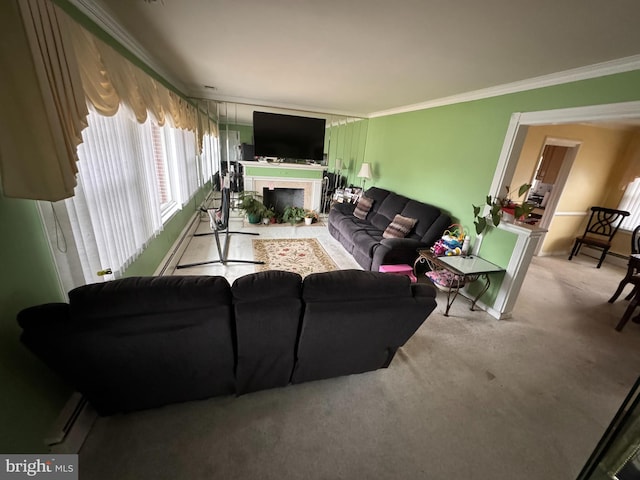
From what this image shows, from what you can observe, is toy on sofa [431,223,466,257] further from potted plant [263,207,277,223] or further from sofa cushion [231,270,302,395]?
potted plant [263,207,277,223]

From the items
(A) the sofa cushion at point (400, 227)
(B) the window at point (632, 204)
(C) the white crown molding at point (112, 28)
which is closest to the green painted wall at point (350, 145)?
(A) the sofa cushion at point (400, 227)

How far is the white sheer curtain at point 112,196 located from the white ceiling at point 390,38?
0.74m

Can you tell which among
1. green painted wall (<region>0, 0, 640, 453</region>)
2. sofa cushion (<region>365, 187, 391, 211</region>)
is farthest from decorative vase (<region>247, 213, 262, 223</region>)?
sofa cushion (<region>365, 187, 391, 211</region>)

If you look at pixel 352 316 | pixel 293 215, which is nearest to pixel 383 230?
pixel 293 215

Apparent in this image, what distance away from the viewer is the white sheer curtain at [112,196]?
1.50 metres

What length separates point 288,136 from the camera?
16.0ft

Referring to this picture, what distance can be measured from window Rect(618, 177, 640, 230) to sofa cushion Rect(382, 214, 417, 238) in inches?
159

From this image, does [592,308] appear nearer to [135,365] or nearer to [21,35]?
[135,365]

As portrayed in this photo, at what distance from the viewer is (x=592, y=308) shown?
9.89ft

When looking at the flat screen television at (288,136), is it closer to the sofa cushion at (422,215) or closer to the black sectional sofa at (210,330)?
the sofa cushion at (422,215)

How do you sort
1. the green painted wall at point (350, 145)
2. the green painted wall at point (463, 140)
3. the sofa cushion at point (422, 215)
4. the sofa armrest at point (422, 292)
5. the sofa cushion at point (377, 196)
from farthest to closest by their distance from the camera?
the green painted wall at point (350, 145), the sofa cushion at point (377, 196), the sofa cushion at point (422, 215), the green painted wall at point (463, 140), the sofa armrest at point (422, 292)

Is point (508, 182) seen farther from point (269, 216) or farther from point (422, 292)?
point (269, 216)

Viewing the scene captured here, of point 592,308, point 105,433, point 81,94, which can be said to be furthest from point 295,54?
point 592,308

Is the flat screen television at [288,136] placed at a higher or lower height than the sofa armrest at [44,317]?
higher
